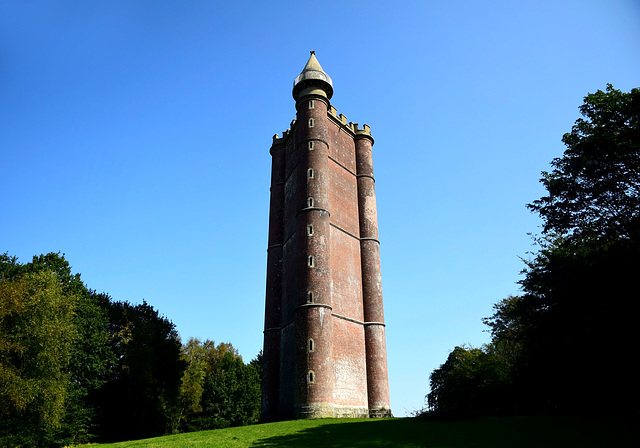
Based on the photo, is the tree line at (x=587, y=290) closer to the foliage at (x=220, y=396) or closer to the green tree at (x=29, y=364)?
the green tree at (x=29, y=364)

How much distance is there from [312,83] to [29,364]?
1183 inches

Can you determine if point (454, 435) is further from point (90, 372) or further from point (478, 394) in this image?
point (90, 372)

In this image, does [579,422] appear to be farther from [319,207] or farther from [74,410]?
[74,410]

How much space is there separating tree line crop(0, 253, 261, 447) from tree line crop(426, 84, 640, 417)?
76.1 ft

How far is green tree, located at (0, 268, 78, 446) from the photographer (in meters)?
25.0

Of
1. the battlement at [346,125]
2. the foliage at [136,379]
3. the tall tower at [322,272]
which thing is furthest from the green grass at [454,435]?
the battlement at [346,125]

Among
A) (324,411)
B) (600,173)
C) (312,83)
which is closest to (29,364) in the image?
(324,411)

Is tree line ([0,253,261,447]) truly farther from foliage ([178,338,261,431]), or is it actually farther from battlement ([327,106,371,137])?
battlement ([327,106,371,137])

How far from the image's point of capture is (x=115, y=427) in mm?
38219

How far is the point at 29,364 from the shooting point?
26359 millimetres

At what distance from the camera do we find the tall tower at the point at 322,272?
30047mm

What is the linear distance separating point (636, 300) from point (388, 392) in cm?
1983

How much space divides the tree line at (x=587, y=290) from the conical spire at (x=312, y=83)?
2050 cm

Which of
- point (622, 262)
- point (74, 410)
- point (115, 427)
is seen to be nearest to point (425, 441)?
point (622, 262)
